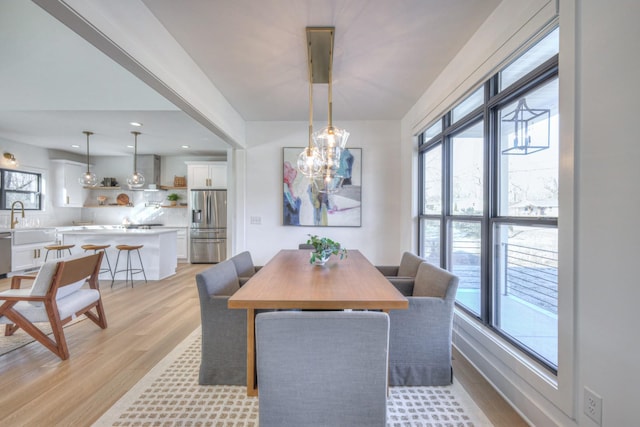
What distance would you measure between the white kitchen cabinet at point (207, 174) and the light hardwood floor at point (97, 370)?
3.57 m

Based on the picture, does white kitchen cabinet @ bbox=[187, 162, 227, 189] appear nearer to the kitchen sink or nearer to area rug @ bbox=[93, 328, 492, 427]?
the kitchen sink

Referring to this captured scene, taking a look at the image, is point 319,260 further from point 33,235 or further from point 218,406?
point 33,235

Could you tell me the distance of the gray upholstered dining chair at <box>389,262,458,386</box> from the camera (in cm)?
182

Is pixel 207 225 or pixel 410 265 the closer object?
pixel 410 265

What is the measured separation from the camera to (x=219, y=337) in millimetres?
1831

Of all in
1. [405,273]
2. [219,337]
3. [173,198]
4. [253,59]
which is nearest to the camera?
[219,337]

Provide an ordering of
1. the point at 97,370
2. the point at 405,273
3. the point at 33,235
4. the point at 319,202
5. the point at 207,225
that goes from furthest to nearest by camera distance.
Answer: the point at 207,225, the point at 33,235, the point at 319,202, the point at 405,273, the point at 97,370

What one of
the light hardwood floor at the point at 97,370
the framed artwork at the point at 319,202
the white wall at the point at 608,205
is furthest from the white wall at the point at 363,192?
the white wall at the point at 608,205

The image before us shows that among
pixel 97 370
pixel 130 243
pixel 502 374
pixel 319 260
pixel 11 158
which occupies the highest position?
pixel 11 158

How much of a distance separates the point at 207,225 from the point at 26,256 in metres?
3.24

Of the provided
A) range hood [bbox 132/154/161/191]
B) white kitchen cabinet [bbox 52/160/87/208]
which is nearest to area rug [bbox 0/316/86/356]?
range hood [bbox 132/154/161/191]

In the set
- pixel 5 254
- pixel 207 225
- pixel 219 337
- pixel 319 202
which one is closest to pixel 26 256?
pixel 5 254

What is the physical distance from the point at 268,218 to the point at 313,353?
3319 mm

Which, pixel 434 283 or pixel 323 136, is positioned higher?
pixel 323 136
